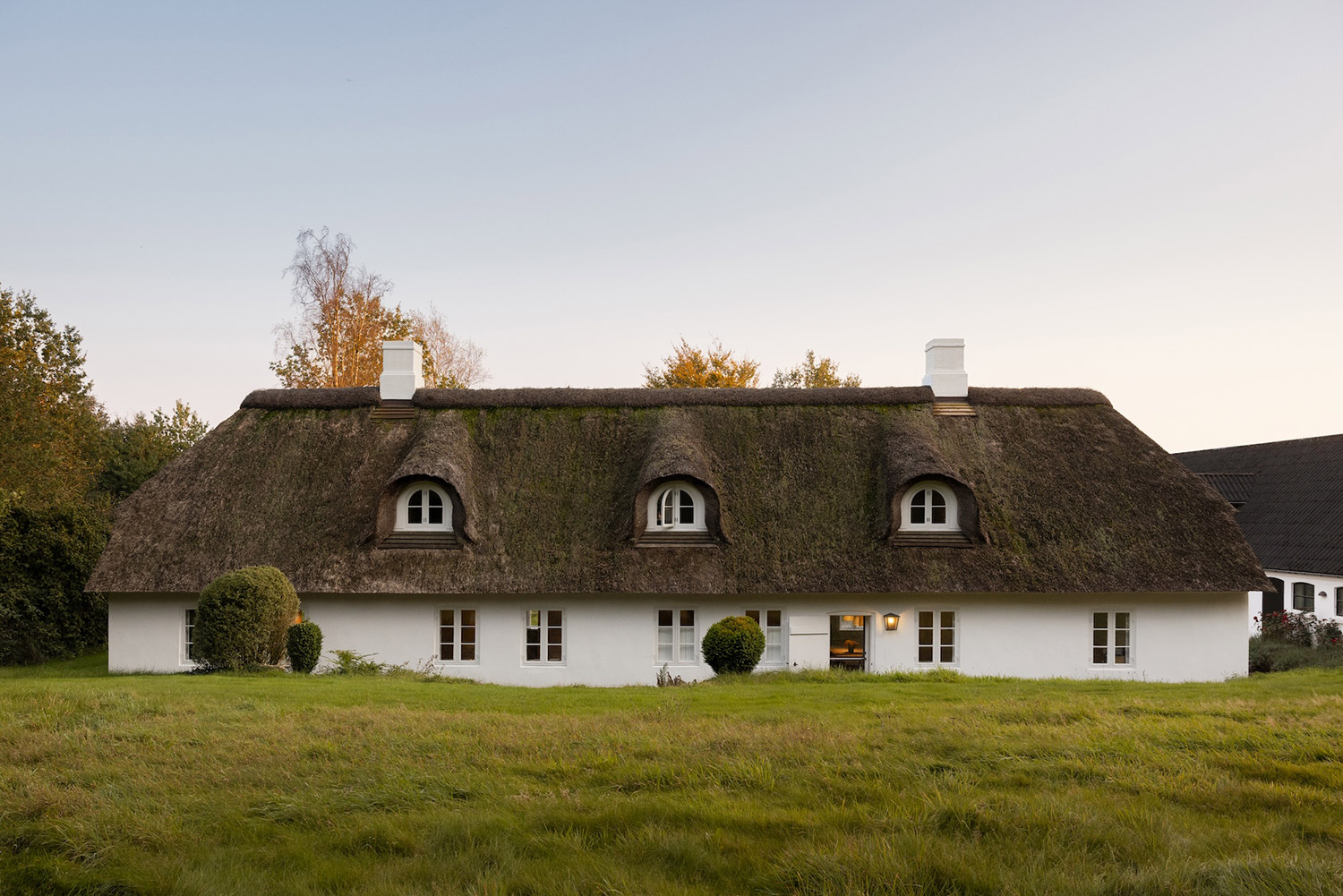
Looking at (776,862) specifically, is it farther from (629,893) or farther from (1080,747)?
(1080,747)

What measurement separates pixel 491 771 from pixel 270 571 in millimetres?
10115

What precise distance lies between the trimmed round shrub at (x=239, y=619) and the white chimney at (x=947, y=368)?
1427cm

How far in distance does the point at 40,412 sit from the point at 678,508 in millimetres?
21974

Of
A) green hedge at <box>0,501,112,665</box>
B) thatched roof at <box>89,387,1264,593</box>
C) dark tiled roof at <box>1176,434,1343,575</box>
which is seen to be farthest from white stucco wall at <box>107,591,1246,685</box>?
dark tiled roof at <box>1176,434,1343,575</box>

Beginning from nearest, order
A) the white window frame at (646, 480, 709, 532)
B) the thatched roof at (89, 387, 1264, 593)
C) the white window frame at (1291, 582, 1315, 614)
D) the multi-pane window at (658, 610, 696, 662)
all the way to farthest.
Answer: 1. the thatched roof at (89, 387, 1264, 593)
2. the multi-pane window at (658, 610, 696, 662)
3. the white window frame at (646, 480, 709, 532)
4. the white window frame at (1291, 582, 1315, 614)

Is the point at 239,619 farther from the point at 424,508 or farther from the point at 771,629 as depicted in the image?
the point at 771,629

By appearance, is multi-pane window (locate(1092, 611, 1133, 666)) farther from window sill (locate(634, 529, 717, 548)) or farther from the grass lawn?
window sill (locate(634, 529, 717, 548))

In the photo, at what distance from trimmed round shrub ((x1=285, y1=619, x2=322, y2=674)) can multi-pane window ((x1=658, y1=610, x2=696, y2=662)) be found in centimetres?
617

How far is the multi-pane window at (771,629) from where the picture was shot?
15977 millimetres

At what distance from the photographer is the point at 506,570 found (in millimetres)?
15742

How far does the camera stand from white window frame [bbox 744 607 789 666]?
15930 mm

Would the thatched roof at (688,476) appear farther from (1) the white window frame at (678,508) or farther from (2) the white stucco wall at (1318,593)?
(2) the white stucco wall at (1318,593)

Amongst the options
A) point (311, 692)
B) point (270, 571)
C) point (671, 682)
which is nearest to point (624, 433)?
point (671, 682)

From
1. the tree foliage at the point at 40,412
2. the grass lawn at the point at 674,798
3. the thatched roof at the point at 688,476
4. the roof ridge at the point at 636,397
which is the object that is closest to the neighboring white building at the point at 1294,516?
the thatched roof at the point at 688,476
